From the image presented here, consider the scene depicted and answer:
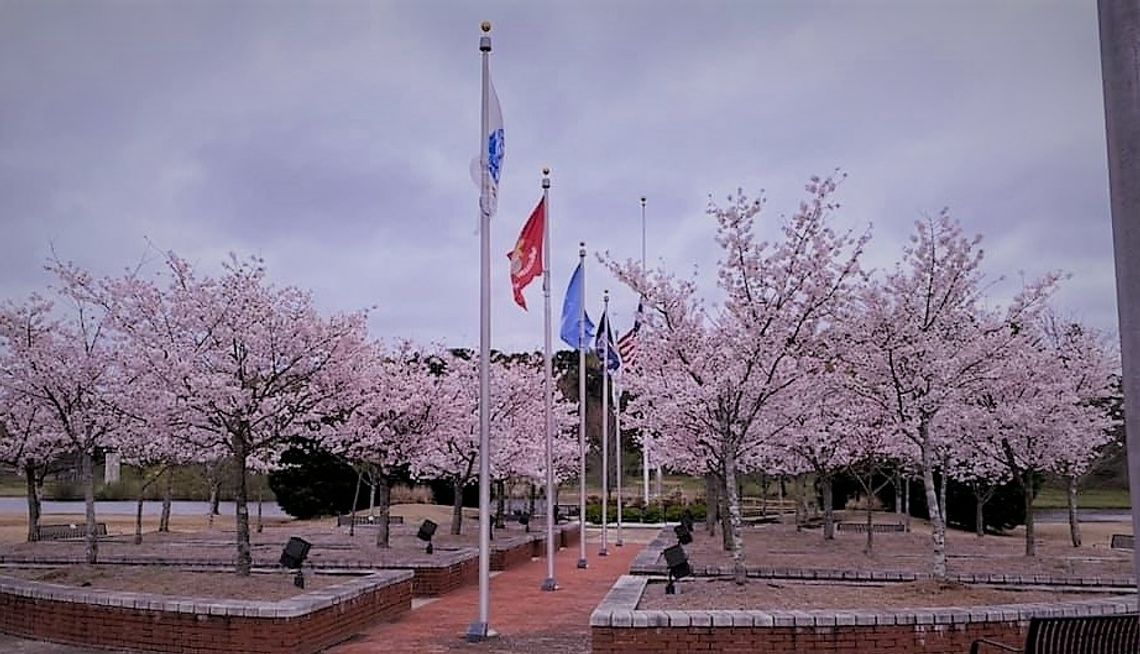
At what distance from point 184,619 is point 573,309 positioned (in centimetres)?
1090

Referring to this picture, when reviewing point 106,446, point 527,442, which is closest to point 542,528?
point 527,442

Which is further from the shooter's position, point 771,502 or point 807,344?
point 771,502

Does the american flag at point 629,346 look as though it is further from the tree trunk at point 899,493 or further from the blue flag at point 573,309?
the tree trunk at point 899,493

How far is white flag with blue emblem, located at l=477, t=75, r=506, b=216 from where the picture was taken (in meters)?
13.3

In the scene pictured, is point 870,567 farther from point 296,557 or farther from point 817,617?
point 296,557

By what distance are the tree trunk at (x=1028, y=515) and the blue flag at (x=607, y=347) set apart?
8871 mm

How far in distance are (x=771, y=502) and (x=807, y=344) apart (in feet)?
124

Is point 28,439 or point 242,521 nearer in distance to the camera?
point 242,521

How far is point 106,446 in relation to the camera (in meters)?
18.4

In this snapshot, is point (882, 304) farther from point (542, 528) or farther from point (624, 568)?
point (542, 528)

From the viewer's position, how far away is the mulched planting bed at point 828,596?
1125cm

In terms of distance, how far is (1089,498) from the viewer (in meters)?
55.0

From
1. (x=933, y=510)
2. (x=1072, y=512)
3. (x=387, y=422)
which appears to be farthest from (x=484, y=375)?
(x=1072, y=512)

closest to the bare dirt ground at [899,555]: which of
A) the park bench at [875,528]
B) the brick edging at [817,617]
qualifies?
the park bench at [875,528]
